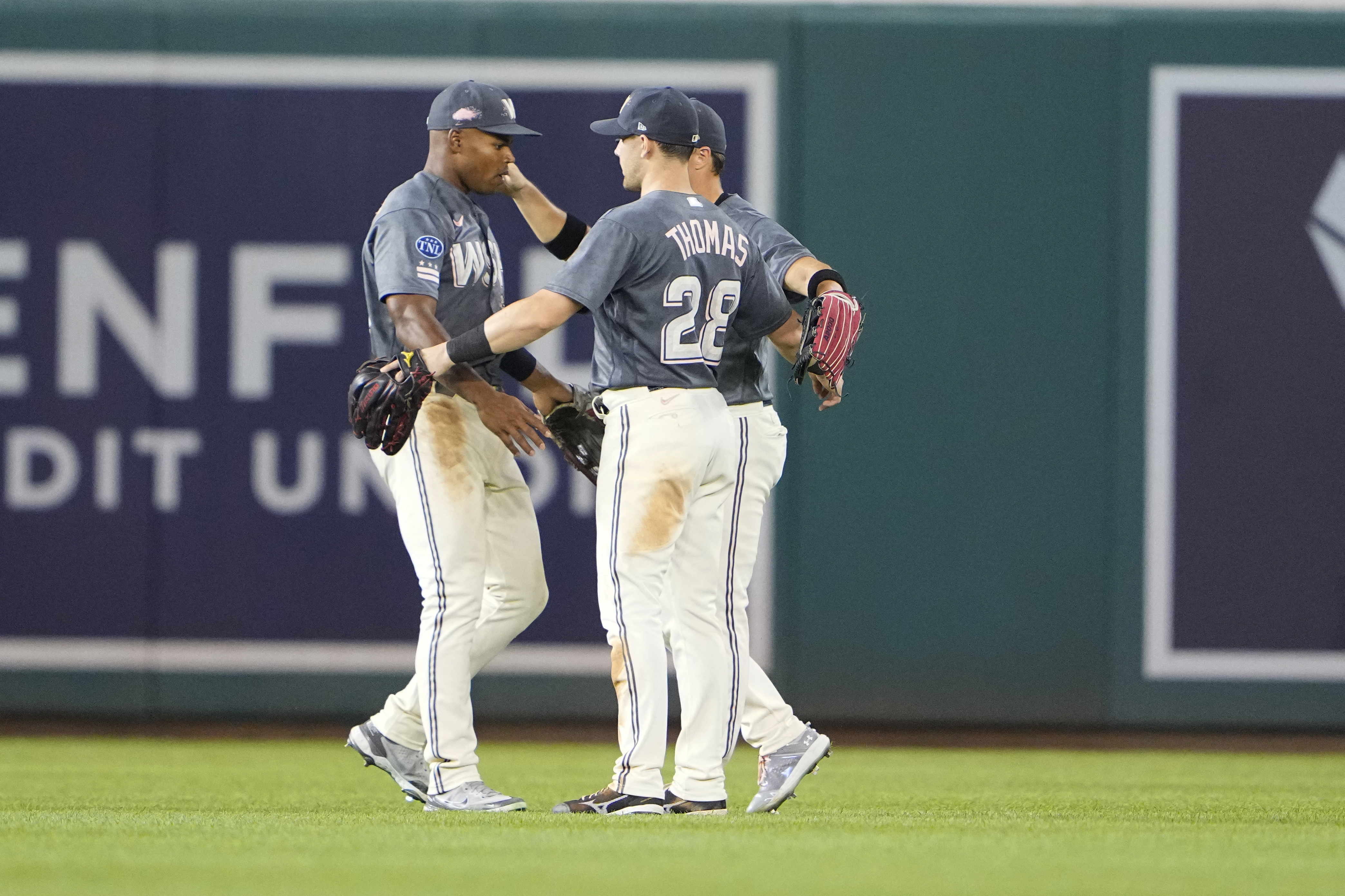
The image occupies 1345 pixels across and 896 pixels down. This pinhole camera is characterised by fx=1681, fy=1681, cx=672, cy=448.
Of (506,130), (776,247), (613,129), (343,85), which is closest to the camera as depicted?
(613,129)

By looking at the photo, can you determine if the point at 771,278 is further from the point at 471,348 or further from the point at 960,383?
the point at 960,383

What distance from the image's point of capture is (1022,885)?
3.01 metres

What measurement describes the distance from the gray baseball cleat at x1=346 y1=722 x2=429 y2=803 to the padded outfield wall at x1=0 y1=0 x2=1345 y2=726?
247 cm

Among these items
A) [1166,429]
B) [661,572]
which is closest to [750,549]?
[661,572]

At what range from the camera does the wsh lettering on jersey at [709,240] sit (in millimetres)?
4035

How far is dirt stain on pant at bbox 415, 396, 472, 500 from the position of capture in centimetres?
436

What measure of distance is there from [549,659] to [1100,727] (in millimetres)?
2366

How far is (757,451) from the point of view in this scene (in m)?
4.49

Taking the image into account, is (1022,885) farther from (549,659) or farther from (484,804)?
(549,659)

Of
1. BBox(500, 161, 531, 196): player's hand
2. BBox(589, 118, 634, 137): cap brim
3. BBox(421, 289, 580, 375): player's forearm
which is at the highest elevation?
BBox(589, 118, 634, 137): cap brim

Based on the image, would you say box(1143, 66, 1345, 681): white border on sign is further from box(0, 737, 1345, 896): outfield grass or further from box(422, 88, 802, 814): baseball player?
box(422, 88, 802, 814): baseball player

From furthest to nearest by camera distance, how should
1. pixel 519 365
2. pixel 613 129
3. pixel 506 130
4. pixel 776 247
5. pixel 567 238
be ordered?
pixel 567 238
pixel 776 247
pixel 506 130
pixel 519 365
pixel 613 129

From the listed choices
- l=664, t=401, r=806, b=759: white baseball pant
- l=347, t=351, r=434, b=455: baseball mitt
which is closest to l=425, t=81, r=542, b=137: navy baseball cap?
l=347, t=351, r=434, b=455: baseball mitt

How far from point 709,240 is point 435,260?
0.73m
